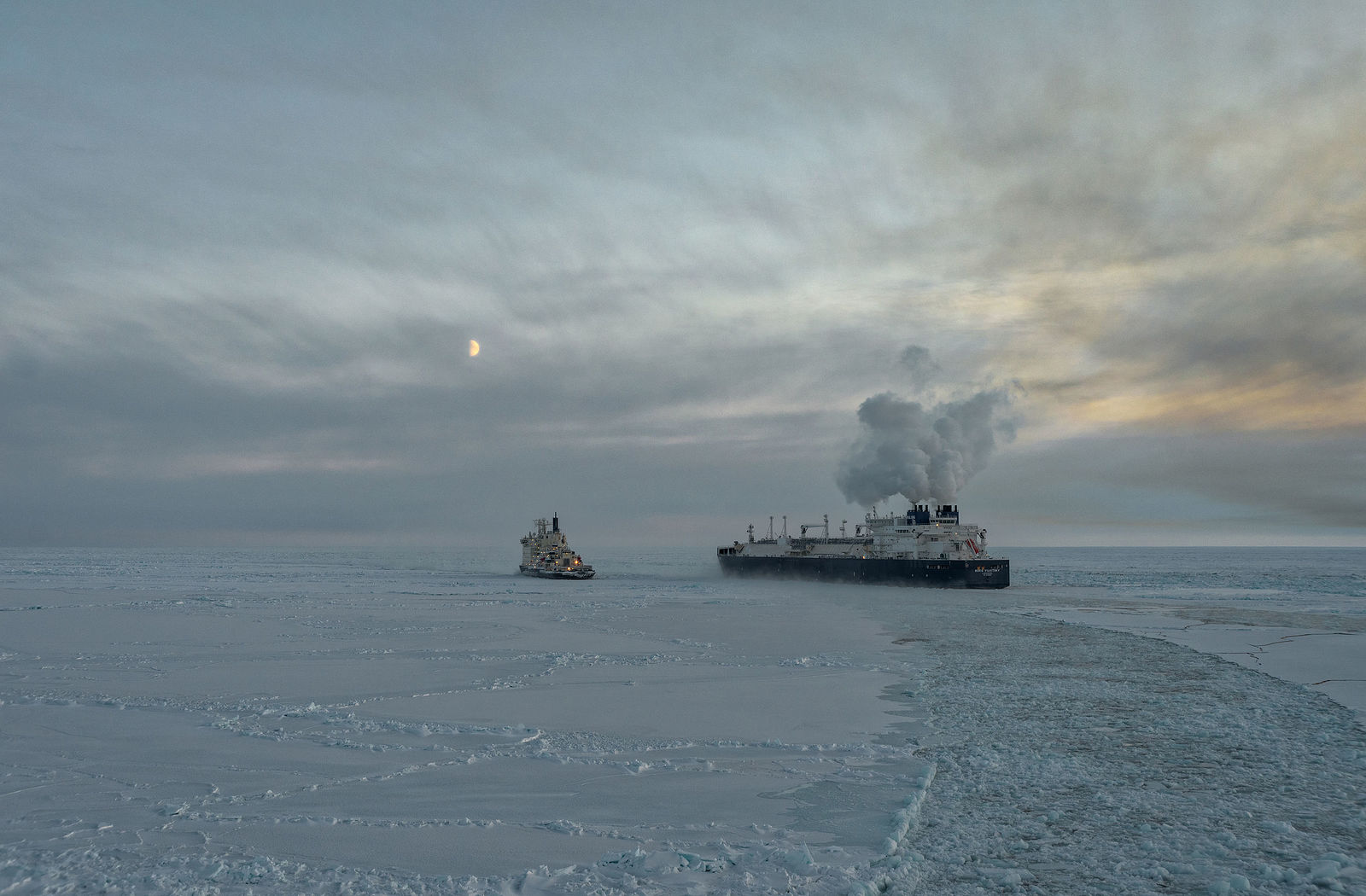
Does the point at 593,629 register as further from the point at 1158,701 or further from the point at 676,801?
the point at 676,801

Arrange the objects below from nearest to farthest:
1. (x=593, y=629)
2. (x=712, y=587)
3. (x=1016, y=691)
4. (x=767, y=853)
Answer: (x=767, y=853), (x=1016, y=691), (x=593, y=629), (x=712, y=587)

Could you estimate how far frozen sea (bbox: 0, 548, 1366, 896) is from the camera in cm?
824

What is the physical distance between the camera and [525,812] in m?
9.80

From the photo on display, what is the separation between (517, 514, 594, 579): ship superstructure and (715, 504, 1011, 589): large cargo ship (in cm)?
1937

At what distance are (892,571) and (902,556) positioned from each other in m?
2.34

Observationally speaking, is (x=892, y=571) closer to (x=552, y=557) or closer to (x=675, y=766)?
(x=552, y=557)

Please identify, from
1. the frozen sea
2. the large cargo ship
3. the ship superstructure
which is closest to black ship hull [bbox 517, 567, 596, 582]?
the ship superstructure

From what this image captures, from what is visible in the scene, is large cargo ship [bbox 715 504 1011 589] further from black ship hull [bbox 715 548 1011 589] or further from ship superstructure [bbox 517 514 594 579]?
ship superstructure [bbox 517 514 594 579]

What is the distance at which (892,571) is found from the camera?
7381 centimetres

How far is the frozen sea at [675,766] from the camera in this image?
8242 millimetres

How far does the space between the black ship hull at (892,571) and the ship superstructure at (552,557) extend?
65.5 ft

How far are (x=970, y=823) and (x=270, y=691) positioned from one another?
1476cm

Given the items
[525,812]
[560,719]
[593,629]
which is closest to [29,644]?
[593,629]

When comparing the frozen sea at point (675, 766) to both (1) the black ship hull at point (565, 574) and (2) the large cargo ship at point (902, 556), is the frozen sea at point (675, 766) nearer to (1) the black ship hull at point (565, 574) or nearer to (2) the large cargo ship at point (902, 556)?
(2) the large cargo ship at point (902, 556)
